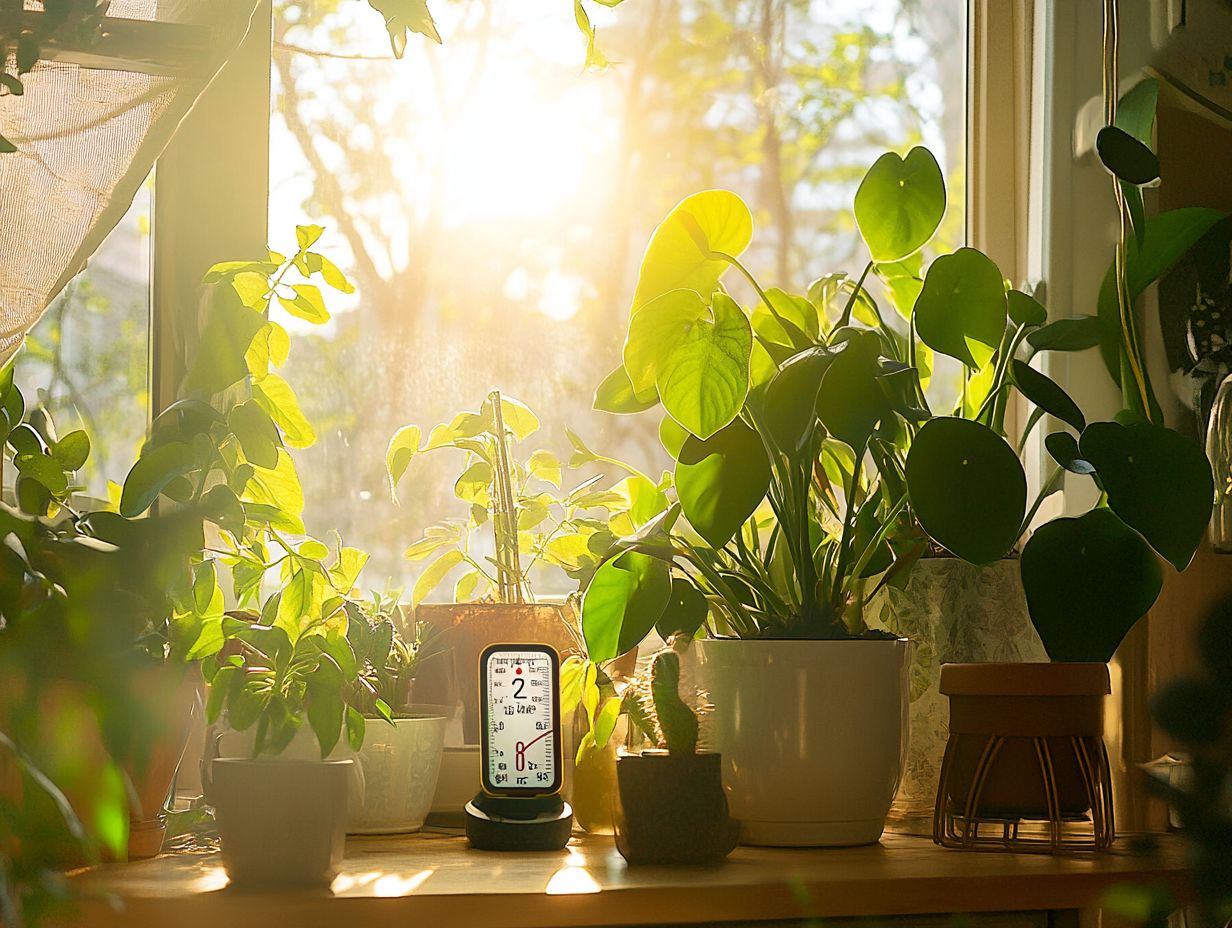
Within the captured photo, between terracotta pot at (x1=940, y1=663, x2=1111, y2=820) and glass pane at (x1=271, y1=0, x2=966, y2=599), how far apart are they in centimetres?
55

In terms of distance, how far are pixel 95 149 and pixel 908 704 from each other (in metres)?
0.89

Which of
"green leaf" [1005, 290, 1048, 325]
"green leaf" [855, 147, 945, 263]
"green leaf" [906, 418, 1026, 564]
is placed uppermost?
"green leaf" [855, 147, 945, 263]

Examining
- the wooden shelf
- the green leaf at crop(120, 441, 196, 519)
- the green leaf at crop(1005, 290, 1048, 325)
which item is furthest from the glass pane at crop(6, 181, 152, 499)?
the green leaf at crop(1005, 290, 1048, 325)

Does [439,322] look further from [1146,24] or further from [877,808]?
[1146,24]

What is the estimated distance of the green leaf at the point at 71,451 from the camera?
1.01 meters

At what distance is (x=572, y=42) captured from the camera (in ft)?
4.88

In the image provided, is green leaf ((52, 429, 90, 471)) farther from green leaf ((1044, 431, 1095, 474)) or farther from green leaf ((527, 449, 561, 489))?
green leaf ((1044, 431, 1095, 474))

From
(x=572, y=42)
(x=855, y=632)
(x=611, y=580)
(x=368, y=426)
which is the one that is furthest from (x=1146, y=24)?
(x=368, y=426)

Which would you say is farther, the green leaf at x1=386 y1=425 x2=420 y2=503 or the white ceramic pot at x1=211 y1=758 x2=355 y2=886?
the green leaf at x1=386 y1=425 x2=420 y2=503

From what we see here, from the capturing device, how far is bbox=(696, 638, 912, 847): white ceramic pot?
107 cm

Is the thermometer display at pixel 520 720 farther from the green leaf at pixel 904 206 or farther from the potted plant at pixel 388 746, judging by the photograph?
the green leaf at pixel 904 206

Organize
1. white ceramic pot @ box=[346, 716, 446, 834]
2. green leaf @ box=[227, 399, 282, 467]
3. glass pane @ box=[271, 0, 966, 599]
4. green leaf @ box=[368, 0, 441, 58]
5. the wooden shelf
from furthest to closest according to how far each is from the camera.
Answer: glass pane @ box=[271, 0, 966, 599] → white ceramic pot @ box=[346, 716, 446, 834] → green leaf @ box=[227, 399, 282, 467] → the wooden shelf → green leaf @ box=[368, 0, 441, 58]

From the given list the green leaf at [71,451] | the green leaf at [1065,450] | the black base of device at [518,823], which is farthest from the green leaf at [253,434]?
the green leaf at [1065,450]

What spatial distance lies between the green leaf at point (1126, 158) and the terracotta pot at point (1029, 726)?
1.53 feet
